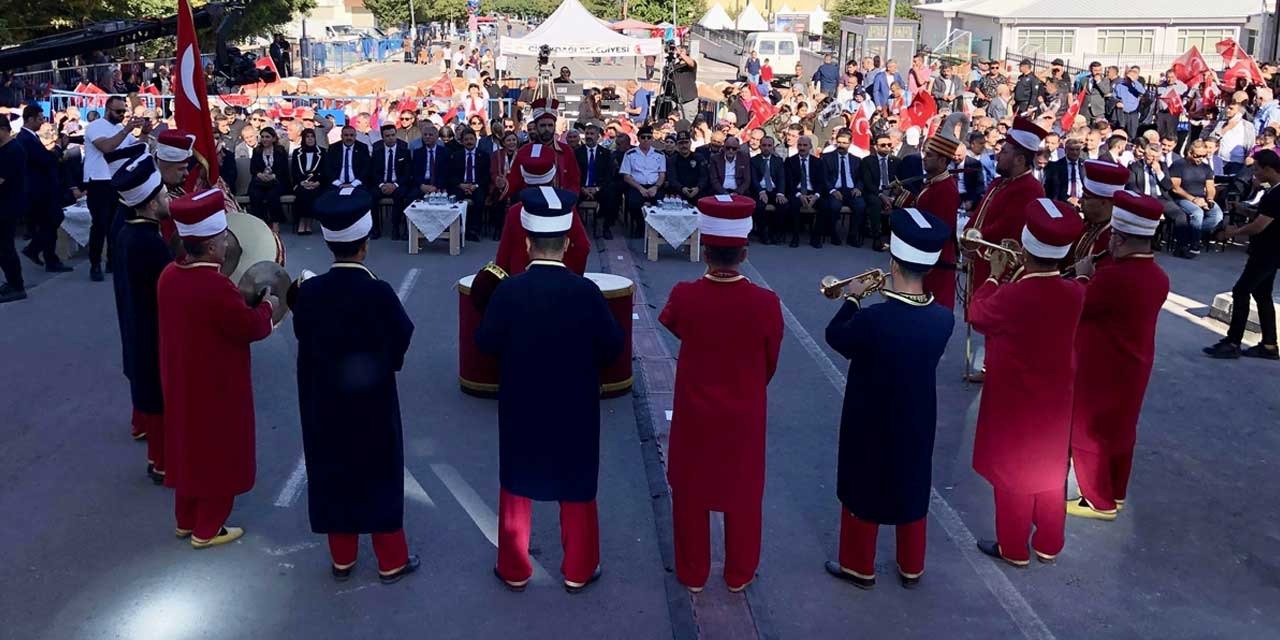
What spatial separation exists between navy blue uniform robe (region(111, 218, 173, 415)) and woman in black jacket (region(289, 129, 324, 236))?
320 inches

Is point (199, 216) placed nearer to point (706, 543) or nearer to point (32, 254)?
point (706, 543)

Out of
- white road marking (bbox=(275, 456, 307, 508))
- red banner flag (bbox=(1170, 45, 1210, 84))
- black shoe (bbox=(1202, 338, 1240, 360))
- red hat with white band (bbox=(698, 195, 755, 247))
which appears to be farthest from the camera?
red banner flag (bbox=(1170, 45, 1210, 84))

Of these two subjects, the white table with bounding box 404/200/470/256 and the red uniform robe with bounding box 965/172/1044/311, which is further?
the white table with bounding box 404/200/470/256

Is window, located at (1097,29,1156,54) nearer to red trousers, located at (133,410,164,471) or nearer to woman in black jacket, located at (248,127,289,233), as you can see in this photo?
woman in black jacket, located at (248,127,289,233)

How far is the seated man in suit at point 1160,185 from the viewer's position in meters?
14.4

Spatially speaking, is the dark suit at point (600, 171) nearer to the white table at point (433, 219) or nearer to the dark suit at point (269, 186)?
the white table at point (433, 219)

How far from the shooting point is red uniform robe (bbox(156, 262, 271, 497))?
18.5 ft

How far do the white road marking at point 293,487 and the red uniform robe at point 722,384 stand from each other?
242 centimetres

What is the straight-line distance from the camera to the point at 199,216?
18.1 feet

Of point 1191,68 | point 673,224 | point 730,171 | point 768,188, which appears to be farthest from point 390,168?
point 1191,68

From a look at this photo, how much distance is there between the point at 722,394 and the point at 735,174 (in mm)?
9950

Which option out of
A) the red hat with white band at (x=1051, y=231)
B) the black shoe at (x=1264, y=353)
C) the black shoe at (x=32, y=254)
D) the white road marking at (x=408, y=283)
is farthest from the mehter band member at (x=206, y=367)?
the black shoe at (x=1264, y=353)

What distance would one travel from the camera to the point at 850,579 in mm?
5789

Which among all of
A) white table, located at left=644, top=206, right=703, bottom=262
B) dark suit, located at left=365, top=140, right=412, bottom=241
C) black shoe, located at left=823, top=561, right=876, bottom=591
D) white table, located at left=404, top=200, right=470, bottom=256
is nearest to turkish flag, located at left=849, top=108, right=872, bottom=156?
white table, located at left=644, top=206, right=703, bottom=262
